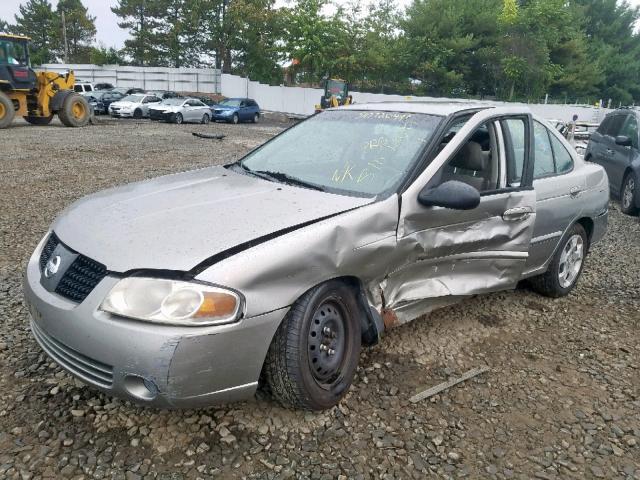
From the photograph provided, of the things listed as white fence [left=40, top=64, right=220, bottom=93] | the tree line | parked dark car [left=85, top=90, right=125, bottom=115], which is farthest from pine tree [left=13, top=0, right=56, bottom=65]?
parked dark car [left=85, top=90, right=125, bottom=115]

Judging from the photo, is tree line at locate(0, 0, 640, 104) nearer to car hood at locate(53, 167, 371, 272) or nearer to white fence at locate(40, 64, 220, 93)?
white fence at locate(40, 64, 220, 93)

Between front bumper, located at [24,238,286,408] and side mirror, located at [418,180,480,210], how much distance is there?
1.13 m

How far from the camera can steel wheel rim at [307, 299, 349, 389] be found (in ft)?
8.66

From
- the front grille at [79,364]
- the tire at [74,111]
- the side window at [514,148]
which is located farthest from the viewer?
the tire at [74,111]

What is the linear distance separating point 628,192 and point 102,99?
26.0 m

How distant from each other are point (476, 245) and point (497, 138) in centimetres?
83

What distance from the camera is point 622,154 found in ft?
28.7

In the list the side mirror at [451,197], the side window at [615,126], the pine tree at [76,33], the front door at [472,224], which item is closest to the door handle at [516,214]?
the front door at [472,224]

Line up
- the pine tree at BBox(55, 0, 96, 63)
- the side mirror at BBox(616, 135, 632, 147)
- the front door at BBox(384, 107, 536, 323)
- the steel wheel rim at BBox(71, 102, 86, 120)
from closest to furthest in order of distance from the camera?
1. the front door at BBox(384, 107, 536, 323)
2. the side mirror at BBox(616, 135, 632, 147)
3. the steel wheel rim at BBox(71, 102, 86, 120)
4. the pine tree at BBox(55, 0, 96, 63)

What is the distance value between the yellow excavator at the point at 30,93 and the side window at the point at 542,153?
18027 mm

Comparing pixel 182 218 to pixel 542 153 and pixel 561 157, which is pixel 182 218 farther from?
pixel 561 157

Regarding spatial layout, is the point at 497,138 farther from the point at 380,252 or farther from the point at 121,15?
the point at 121,15

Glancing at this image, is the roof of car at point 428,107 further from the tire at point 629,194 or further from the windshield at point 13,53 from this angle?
the windshield at point 13,53

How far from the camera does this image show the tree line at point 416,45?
37.7 meters
